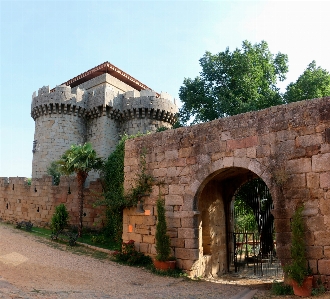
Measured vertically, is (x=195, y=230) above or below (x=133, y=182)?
below

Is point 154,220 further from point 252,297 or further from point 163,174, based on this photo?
point 252,297

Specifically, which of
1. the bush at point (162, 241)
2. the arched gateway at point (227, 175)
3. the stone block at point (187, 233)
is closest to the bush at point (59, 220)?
the arched gateway at point (227, 175)

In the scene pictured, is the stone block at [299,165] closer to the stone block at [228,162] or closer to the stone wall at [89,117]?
the stone block at [228,162]

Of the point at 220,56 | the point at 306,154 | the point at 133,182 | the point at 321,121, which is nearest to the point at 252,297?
the point at 306,154

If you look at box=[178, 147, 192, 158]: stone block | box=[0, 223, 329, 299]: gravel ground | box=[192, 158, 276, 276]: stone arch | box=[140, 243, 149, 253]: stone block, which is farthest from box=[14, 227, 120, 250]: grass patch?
box=[178, 147, 192, 158]: stone block

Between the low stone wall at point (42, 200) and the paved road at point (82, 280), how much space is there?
4.69 meters

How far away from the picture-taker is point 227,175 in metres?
10.8

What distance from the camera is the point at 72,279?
26.5ft

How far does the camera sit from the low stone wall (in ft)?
53.1

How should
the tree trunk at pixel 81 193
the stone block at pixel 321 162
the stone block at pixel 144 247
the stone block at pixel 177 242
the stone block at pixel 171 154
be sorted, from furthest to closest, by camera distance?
the tree trunk at pixel 81 193
the stone block at pixel 144 247
the stone block at pixel 171 154
the stone block at pixel 177 242
the stone block at pixel 321 162

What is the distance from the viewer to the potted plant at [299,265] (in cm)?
682

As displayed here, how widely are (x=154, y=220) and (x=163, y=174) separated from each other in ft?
4.62

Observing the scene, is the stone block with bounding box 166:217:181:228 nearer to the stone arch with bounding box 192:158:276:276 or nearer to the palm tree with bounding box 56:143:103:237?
the stone arch with bounding box 192:158:276:276

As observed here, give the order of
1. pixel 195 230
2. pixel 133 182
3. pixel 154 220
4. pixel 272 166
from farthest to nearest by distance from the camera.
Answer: pixel 133 182, pixel 154 220, pixel 195 230, pixel 272 166
